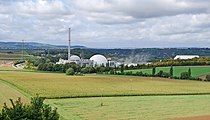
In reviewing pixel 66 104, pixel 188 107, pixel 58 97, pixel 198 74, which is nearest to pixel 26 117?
pixel 66 104

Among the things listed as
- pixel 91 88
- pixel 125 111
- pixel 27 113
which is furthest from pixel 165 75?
pixel 27 113

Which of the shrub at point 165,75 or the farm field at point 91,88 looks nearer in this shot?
the farm field at point 91,88

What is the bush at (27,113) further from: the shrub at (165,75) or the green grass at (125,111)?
the shrub at (165,75)

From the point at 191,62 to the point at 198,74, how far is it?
25311 mm

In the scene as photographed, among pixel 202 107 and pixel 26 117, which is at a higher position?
pixel 26 117

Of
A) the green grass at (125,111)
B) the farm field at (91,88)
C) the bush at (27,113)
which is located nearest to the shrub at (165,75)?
the farm field at (91,88)

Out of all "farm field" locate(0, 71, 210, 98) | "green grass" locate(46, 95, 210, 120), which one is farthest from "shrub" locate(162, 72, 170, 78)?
"green grass" locate(46, 95, 210, 120)

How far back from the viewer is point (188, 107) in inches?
1610

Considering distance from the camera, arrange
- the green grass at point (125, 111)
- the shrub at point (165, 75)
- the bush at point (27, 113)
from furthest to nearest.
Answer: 1. the shrub at point (165, 75)
2. the green grass at point (125, 111)
3. the bush at point (27, 113)

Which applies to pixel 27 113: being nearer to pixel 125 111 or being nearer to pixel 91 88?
pixel 125 111

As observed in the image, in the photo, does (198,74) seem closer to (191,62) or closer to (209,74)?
(209,74)

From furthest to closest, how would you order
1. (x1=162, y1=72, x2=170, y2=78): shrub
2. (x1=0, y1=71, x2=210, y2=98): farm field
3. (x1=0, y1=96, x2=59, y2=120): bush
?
1. (x1=162, y1=72, x2=170, y2=78): shrub
2. (x1=0, y1=71, x2=210, y2=98): farm field
3. (x1=0, y1=96, x2=59, y2=120): bush

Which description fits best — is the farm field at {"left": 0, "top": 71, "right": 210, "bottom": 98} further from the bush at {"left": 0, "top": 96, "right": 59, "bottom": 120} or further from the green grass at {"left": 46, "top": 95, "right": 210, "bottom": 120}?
the bush at {"left": 0, "top": 96, "right": 59, "bottom": 120}

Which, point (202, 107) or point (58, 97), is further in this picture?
point (58, 97)
